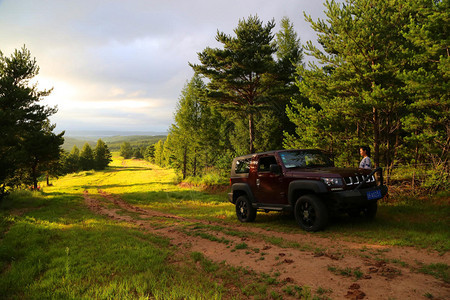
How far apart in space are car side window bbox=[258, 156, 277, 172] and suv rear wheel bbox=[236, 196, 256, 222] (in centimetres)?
142

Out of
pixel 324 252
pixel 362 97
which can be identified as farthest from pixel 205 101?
pixel 324 252

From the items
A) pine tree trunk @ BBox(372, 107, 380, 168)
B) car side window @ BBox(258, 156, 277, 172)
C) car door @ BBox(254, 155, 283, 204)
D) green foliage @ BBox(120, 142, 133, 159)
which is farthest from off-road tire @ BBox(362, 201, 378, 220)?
green foliage @ BBox(120, 142, 133, 159)

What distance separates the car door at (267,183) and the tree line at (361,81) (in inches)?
197

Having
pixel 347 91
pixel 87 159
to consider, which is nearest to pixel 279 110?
pixel 347 91

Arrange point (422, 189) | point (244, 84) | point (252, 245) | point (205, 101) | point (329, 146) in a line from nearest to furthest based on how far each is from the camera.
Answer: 1. point (252, 245)
2. point (422, 189)
3. point (329, 146)
4. point (244, 84)
5. point (205, 101)

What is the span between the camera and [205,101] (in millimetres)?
18531

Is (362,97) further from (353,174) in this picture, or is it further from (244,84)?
(244,84)

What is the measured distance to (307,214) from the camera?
21.7 feet

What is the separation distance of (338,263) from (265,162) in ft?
13.6

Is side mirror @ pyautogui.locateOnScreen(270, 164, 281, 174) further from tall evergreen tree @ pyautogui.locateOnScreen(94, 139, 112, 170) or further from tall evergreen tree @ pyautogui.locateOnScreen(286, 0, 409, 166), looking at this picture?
tall evergreen tree @ pyautogui.locateOnScreen(94, 139, 112, 170)

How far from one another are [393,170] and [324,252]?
7.47 metres

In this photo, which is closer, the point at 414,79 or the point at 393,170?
the point at 414,79

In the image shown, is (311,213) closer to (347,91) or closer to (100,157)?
(347,91)

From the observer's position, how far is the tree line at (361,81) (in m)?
8.75
